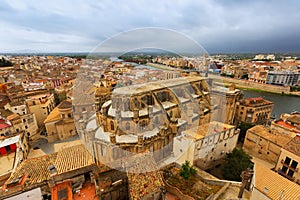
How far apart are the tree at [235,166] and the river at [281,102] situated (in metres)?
24.5

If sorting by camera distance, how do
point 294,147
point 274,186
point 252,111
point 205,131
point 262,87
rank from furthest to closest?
point 262,87 < point 252,111 < point 205,131 < point 294,147 < point 274,186

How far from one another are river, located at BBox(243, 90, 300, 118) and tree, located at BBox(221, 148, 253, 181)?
2449 centimetres

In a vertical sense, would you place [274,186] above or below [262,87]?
above

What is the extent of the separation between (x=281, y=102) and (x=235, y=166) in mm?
38732

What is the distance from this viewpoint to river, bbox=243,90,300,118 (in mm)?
34853

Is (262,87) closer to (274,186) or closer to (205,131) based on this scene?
(205,131)

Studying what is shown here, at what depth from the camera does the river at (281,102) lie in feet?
114

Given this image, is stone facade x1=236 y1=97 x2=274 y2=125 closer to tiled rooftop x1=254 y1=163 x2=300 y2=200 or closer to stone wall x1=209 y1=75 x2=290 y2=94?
tiled rooftop x1=254 y1=163 x2=300 y2=200

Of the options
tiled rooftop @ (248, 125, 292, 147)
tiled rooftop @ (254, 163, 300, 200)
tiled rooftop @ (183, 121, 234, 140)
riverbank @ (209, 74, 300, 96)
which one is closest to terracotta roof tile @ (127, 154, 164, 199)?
tiled rooftop @ (183, 121, 234, 140)

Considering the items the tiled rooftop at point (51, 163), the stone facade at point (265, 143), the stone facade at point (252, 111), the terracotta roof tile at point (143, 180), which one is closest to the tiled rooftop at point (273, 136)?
the stone facade at point (265, 143)

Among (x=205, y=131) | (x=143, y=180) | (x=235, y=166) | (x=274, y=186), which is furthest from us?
(x=205, y=131)

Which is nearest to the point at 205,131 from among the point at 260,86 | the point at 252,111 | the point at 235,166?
the point at 235,166

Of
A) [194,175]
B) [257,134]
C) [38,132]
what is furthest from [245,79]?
[38,132]

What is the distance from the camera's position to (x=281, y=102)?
40719 millimetres
